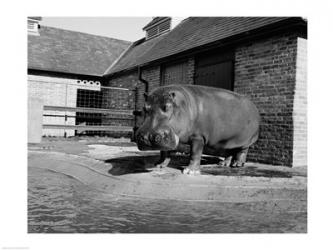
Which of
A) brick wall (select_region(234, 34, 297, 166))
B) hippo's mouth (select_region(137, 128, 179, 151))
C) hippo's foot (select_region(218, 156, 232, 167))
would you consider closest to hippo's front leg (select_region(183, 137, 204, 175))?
hippo's mouth (select_region(137, 128, 179, 151))

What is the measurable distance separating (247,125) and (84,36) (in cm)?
1364

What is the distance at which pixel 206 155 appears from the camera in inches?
321

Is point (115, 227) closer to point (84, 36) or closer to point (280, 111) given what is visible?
point (280, 111)

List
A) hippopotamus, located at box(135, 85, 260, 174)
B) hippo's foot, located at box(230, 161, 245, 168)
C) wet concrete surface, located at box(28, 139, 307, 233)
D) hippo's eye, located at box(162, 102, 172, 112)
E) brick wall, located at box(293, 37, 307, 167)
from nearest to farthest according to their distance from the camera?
wet concrete surface, located at box(28, 139, 307, 233) < hippopotamus, located at box(135, 85, 260, 174) < hippo's eye, located at box(162, 102, 172, 112) < hippo's foot, located at box(230, 161, 245, 168) < brick wall, located at box(293, 37, 307, 167)

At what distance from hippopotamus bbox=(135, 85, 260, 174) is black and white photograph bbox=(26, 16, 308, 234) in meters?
0.02

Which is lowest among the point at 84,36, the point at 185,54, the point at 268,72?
the point at 268,72

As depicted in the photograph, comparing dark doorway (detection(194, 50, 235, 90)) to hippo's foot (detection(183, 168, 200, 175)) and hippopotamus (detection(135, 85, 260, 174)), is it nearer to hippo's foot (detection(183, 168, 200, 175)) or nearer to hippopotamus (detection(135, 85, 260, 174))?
hippopotamus (detection(135, 85, 260, 174))

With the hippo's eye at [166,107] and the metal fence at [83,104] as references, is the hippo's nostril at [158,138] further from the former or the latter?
the metal fence at [83,104]

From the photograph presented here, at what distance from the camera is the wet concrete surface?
12.2ft

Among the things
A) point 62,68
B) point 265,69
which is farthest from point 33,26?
point 265,69

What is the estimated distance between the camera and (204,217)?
158 inches

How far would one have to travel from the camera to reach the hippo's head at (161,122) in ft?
15.1

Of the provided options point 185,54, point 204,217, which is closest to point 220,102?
point 204,217

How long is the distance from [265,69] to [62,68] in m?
10.2
